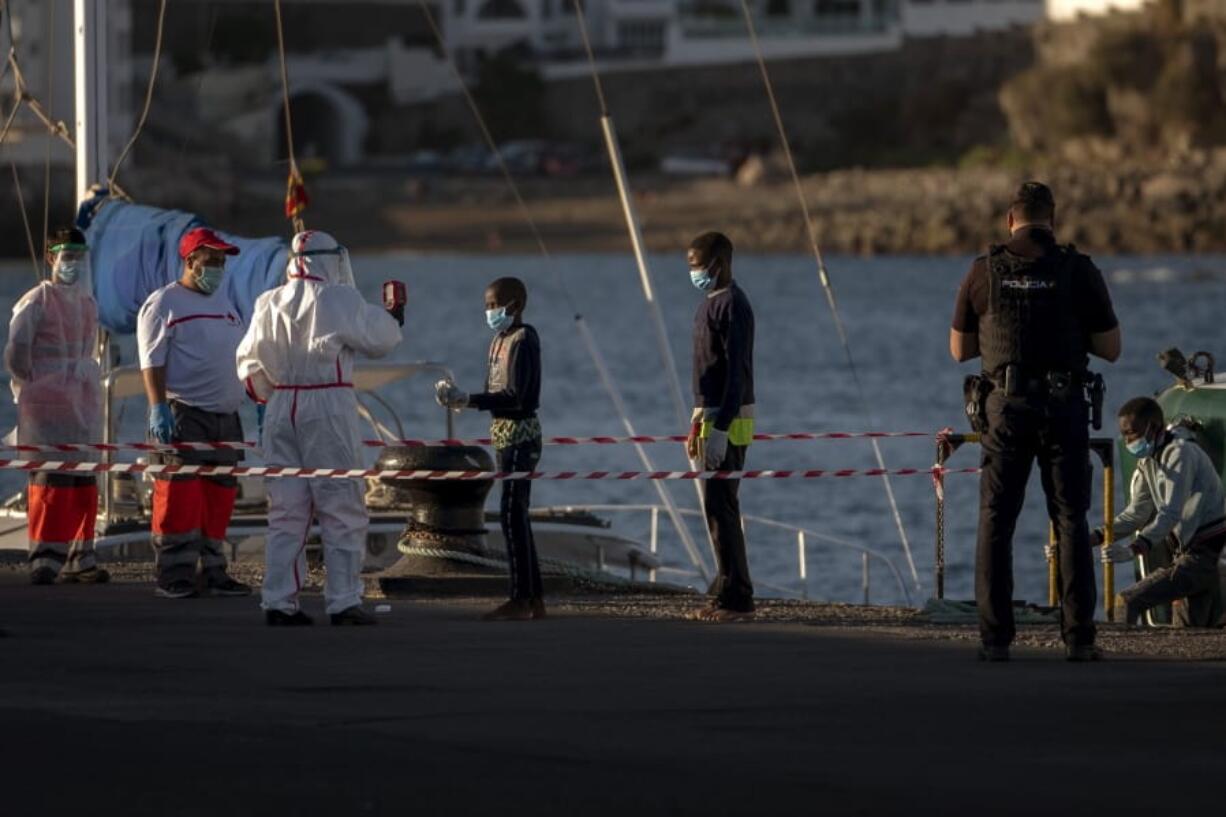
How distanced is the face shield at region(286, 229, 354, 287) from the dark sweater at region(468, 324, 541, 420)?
30.5 inches

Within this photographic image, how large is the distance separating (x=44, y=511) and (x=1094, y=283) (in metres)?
6.14

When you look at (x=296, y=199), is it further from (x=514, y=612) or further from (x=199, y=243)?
(x=514, y=612)

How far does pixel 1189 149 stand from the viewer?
12625cm

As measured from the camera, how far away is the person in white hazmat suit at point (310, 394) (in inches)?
553

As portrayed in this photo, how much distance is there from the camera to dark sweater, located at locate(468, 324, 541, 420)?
14.3 meters

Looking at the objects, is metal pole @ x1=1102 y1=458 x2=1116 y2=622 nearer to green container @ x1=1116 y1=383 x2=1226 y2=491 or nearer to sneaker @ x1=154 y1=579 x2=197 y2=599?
green container @ x1=1116 y1=383 x2=1226 y2=491

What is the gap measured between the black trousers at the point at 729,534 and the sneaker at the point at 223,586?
2555 mm

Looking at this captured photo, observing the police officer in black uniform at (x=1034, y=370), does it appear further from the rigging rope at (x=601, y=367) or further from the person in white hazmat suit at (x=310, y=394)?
the rigging rope at (x=601, y=367)

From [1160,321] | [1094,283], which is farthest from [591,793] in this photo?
[1160,321]

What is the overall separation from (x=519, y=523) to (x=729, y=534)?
0.97 meters

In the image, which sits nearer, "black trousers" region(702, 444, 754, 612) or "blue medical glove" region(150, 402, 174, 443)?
"black trousers" region(702, 444, 754, 612)

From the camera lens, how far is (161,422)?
15.0m

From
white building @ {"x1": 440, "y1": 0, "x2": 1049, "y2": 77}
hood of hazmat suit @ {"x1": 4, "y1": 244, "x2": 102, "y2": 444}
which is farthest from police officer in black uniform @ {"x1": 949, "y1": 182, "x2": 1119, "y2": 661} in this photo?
white building @ {"x1": 440, "y1": 0, "x2": 1049, "y2": 77}

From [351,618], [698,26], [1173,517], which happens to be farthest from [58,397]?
[698,26]
